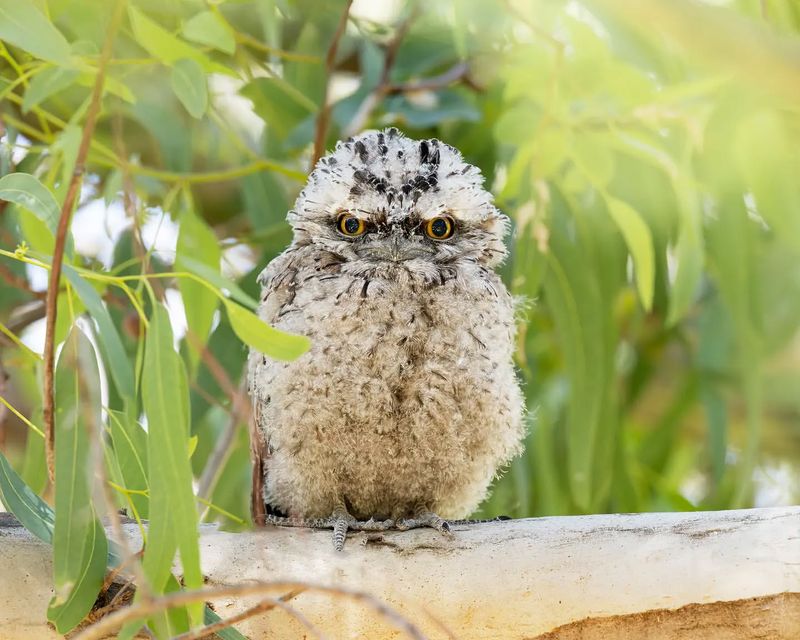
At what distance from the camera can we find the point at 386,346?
190 centimetres

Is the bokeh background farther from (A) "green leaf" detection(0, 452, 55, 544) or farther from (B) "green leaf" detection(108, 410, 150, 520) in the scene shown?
(A) "green leaf" detection(0, 452, 55, 544)

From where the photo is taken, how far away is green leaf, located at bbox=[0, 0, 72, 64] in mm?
1558

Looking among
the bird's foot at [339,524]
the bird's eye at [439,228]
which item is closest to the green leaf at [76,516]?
the bird's foot at [339,524]

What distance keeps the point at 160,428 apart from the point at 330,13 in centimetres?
177

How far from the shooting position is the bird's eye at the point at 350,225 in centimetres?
199

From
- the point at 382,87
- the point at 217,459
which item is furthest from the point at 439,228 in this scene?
the point at 217,459

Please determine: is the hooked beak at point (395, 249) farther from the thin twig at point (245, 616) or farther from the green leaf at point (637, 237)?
the thin twig at point (245, 616)

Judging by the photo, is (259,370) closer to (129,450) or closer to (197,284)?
(197,284)

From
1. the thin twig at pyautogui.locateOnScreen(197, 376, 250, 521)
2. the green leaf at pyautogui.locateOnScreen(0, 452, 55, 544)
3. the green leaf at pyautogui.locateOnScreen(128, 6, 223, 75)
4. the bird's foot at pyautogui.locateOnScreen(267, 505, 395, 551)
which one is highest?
the green leaf at pyautogui.locateOnScreen(128, 6, 223, 75)

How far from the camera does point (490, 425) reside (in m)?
2.00

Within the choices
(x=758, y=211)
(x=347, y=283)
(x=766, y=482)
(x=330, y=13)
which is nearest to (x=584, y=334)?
(x=758, y=211)

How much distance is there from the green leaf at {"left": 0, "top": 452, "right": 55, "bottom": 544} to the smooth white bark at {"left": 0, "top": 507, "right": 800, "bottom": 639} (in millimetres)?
47

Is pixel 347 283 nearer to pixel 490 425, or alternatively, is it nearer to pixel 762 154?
pixel 490 425

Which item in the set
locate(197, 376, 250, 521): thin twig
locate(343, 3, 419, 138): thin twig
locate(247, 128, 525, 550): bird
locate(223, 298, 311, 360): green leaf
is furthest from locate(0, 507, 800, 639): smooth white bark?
locate(343, 3, 419, 138): thin twig
